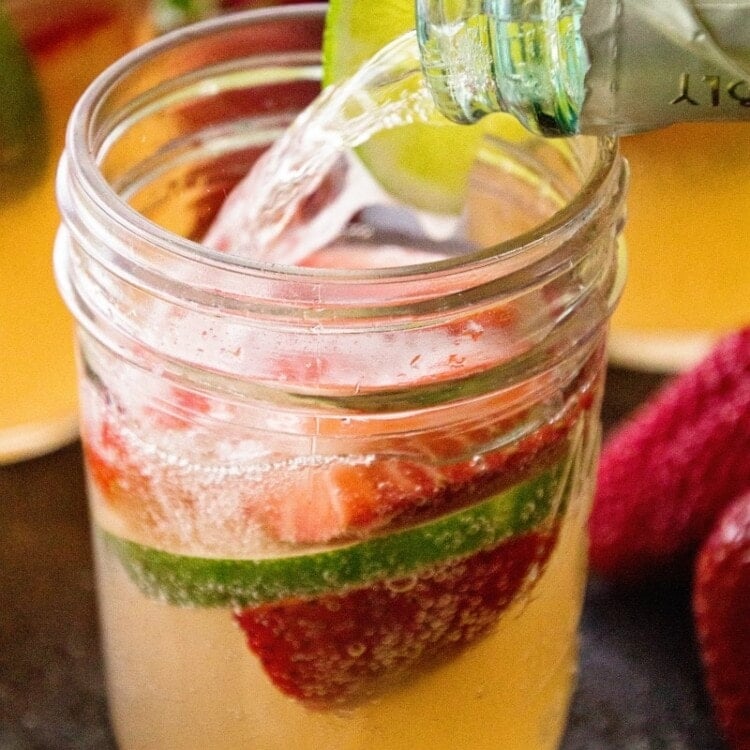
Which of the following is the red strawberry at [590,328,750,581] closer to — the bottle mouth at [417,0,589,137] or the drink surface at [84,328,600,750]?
the drink surface at [84,328,600,750]

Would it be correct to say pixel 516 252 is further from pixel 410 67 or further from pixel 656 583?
pixel 656 583

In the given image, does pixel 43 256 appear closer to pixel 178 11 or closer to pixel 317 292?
pixel 178 11

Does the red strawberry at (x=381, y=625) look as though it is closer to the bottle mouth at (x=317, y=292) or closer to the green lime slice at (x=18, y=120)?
the bottle mouth at (x=317, y=292)

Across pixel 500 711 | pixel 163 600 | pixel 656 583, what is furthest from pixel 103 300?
pixel 656 583

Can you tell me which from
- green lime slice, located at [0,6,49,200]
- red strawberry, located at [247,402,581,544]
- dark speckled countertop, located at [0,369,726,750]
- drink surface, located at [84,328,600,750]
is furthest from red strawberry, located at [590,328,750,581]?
green lime slice, located at [0,6,49,200]

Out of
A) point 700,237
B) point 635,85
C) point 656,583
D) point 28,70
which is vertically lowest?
point 656,583

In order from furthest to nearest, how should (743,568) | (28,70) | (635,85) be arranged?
(28,70) < (743,568) < (635,85)
